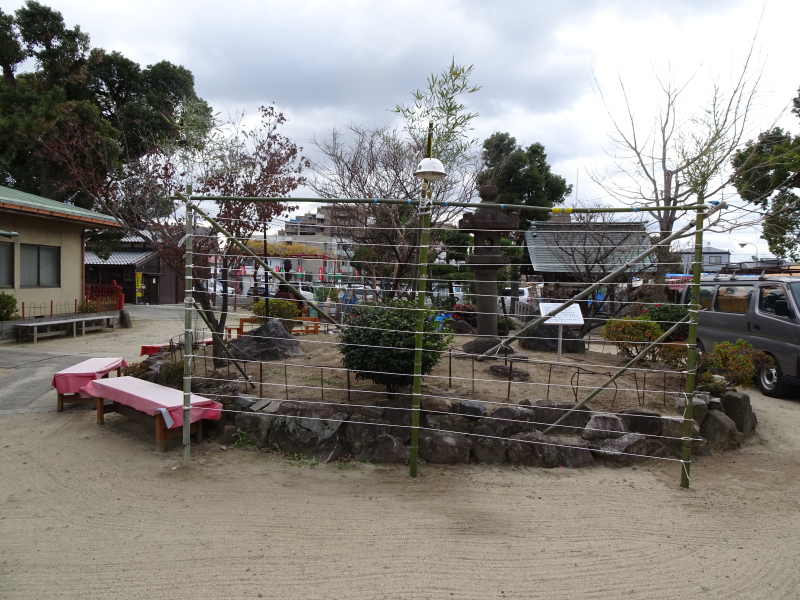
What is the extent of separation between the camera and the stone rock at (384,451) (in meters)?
4.91

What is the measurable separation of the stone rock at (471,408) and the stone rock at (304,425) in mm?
1162

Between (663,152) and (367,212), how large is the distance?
6335 mm

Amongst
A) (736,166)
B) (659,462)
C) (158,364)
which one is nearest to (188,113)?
(158,364)

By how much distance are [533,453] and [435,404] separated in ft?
3.48

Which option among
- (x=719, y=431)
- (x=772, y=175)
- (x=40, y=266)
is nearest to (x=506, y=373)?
(x=719, y=431)

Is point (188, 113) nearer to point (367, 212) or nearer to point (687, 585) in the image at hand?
point (367, 212)

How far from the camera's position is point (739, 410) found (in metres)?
5.96

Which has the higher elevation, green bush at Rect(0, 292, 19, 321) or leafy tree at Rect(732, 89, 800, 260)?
leafy tree at Rect(732, 89, 800, 260)

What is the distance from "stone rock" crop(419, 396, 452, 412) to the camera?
5.27 metres

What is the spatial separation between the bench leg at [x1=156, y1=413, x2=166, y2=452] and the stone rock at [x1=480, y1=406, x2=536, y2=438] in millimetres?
3158

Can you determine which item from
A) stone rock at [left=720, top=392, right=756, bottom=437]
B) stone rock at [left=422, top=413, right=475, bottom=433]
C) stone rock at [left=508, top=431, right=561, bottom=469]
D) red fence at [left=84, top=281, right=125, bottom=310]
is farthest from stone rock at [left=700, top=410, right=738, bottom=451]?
red fence at [left=84, top=281, right=125, bottom=310]

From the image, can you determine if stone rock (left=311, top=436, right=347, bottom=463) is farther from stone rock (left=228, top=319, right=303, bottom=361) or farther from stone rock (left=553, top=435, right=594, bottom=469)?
stone rock (left=228, top=319, right=303, bottom=361)

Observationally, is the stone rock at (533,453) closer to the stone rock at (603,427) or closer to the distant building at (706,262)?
the stone rock at (603,427)

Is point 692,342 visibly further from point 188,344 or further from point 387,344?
point 188,344
